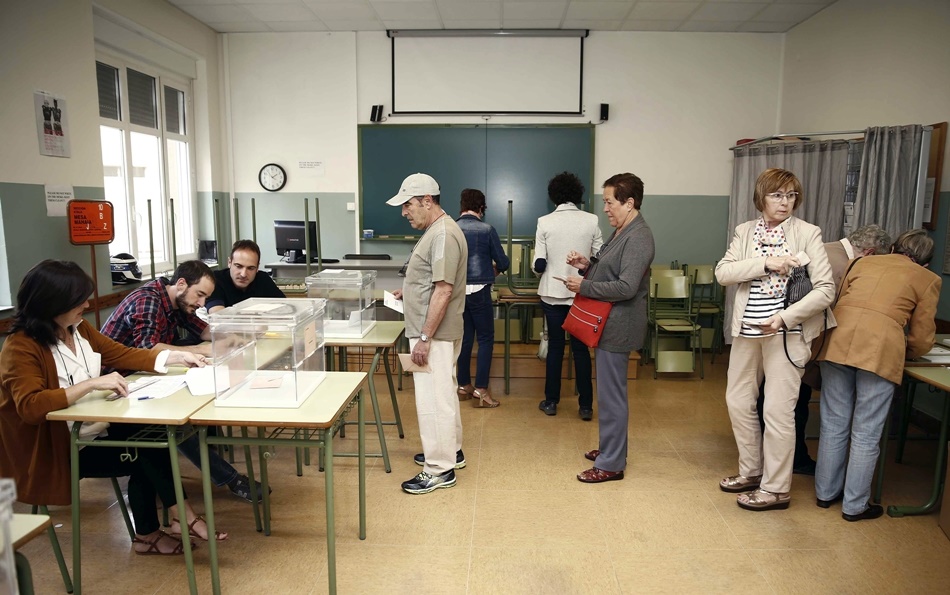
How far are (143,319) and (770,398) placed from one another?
277 centimetres

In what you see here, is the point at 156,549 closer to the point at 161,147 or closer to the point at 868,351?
the point at 868,351

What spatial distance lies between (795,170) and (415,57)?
3668 mm

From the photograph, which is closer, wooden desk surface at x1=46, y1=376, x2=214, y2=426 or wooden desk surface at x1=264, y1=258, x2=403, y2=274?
wooden desk surface at x1=46, y1=376, x2=214, y2=426

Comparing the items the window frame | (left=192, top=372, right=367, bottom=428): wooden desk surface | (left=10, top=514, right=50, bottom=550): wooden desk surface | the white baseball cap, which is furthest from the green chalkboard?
(left=10, top=514, right=50, bottom=550): wooden desk surface

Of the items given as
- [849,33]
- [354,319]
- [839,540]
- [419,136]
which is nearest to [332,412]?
[354,319]

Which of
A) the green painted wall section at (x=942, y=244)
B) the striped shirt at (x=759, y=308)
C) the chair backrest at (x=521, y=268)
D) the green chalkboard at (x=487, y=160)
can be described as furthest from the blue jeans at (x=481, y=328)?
the green painted wall section at (x=942, y=244)

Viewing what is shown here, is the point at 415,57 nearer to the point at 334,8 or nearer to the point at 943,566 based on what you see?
the point at 334,8

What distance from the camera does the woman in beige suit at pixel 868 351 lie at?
2711mm

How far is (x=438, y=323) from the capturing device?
2928 millimetres

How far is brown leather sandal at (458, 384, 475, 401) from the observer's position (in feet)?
15.2

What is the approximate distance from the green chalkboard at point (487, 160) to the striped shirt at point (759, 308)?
3842mm

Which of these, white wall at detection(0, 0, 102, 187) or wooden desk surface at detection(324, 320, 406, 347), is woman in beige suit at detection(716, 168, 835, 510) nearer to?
wooden desk surface at detection(324, 320, 406, 347)

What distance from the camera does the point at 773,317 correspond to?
2684 mm

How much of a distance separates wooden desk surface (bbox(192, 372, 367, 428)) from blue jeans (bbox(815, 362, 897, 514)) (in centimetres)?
214
